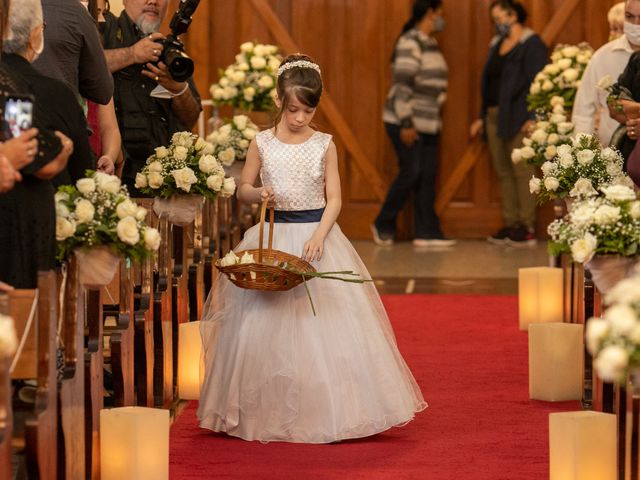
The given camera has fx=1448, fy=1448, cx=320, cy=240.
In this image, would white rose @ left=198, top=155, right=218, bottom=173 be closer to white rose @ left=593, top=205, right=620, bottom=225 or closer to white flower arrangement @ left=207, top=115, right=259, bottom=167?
white rose @ left=593, top=205, right=620, bottom=225

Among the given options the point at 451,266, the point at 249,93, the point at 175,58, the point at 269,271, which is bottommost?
the point at 451,266

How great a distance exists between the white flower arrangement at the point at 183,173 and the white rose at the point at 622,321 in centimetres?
371

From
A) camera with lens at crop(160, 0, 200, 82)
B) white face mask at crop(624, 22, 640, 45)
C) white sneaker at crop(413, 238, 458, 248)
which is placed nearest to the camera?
camera with lens at crop(160, 0, 200, 82)

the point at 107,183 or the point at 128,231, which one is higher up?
the point at 107,183

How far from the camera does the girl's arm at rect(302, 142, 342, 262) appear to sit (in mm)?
6473

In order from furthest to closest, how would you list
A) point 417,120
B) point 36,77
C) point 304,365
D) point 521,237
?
point 521,237 < point 417,120 < point 304,365 < point 36,77

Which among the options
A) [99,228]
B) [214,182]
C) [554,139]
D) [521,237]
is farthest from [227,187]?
[521,237]

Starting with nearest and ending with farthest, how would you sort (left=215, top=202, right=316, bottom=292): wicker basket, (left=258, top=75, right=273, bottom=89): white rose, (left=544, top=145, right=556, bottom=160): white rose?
(left=215, top=202, right=316, bottom=292): wicker basket → (left=544, top=145, right=556, bottom=160): white rose → (left=258, top=75, right=273, bottom=89): white rose

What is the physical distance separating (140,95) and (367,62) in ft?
21.6

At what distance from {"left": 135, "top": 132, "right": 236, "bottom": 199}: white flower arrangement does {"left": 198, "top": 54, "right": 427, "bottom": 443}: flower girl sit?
499 millimetres

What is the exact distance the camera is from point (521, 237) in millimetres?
14203

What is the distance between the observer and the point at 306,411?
640cm

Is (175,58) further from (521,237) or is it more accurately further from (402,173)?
(521,237)

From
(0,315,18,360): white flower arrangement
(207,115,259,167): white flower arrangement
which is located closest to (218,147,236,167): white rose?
(207,115,259,167): white flower arrangement
